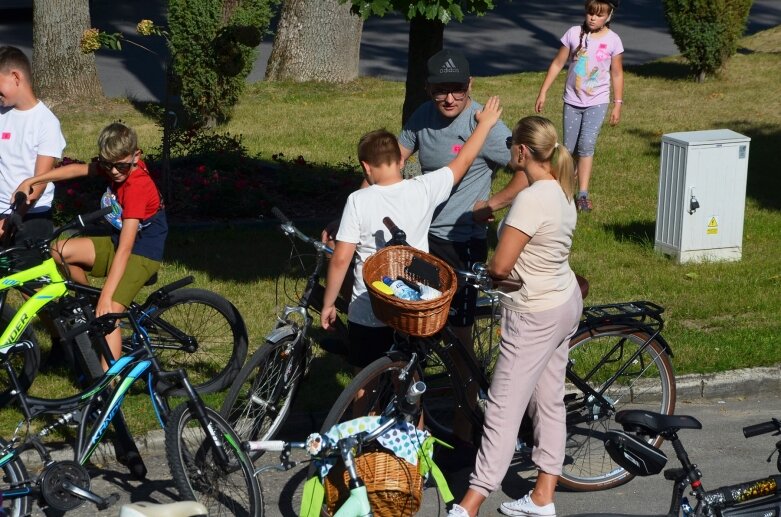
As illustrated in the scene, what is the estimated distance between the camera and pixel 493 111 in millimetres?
5535

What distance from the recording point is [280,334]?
5.51 metres

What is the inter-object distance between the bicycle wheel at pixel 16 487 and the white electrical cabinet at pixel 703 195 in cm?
570

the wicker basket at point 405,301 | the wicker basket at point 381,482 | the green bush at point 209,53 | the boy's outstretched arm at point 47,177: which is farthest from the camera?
the green bush at point 209,53

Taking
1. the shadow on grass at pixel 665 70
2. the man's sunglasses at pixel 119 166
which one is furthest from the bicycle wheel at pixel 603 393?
the shadow on grass at pixel 665 70

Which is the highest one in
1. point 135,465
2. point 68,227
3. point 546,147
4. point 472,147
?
point 546,147

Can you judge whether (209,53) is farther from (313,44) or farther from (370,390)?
(370,390)

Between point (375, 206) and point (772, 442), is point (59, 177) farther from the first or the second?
point (772, 442)

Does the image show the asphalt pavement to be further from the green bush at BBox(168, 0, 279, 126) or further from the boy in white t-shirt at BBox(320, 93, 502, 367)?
the green bush at BBox(168, 0, 279, 126)

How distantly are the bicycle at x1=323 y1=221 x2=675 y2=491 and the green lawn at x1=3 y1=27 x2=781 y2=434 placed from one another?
0.87m

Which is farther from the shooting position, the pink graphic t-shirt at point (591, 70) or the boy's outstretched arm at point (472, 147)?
the pink graphic t-shirt at point (591, 70)

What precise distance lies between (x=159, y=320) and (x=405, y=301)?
7.47 ft

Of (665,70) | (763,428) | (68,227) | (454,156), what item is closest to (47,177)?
(68,227)

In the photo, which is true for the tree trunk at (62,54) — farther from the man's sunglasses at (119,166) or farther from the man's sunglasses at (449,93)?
the man's sunglasses at (449,93)

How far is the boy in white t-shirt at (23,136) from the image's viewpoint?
254 inches
